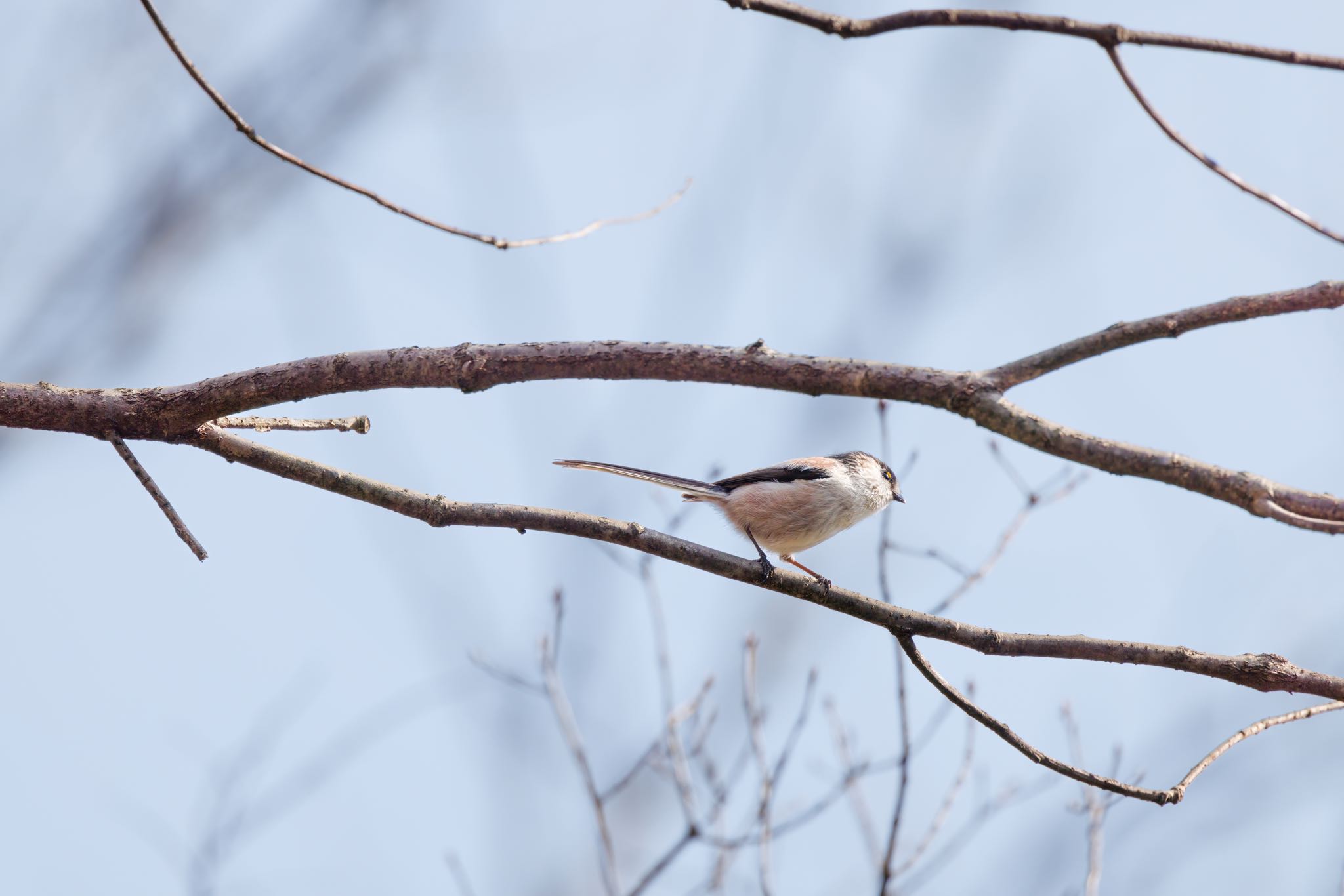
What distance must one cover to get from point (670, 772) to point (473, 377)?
9.03ft

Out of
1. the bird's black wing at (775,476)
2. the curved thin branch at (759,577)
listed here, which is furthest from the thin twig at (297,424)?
the bird's black wing at (775,476)

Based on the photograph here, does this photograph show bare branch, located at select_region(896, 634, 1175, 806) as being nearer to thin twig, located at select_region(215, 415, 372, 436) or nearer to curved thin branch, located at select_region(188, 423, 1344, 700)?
curved thin branch, located at select_region(188, 423, 1344, 700)

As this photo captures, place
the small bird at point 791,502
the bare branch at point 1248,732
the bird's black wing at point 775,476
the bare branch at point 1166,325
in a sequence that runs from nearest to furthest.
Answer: the bare branch at point 1166,325, the bare branch at point 1248,732, the small bird at point 791,502, the bird's black wing at point 775,476

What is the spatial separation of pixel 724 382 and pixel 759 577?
25.4 inches

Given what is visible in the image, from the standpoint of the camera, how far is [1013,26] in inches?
85.7

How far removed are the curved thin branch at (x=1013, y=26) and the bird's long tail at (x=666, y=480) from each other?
5.85ft

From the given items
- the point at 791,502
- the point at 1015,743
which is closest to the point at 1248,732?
the point at 1015,743

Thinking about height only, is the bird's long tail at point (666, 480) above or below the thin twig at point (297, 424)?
above

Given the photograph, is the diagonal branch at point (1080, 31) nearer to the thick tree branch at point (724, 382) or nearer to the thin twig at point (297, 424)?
the thick tree branch at point (724, 382)

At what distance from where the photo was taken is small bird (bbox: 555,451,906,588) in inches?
194

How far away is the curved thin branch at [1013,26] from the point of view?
2049mm

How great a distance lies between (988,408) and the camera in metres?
2.14

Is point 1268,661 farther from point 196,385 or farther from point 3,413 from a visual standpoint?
point 3,413

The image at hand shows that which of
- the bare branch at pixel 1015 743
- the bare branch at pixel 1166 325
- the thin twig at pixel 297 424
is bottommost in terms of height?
the bare branch at pixel 1015 743
